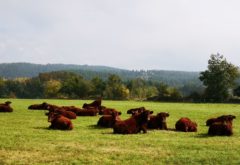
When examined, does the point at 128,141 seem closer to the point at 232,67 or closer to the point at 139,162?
the point at 139,162

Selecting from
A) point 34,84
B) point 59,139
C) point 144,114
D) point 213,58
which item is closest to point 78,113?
point 144,114

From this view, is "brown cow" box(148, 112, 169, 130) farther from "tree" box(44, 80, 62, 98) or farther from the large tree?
"tree" box(44, 80, 62, 98)

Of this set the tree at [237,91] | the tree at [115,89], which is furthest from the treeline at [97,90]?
the tree at [237,91]

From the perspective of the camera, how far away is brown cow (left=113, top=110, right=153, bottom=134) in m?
22.0

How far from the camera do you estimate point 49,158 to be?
15.0 m

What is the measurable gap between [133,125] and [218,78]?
261ft

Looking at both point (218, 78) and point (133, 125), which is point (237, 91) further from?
point (133, 125)

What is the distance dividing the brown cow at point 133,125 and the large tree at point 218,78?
73.0 meters

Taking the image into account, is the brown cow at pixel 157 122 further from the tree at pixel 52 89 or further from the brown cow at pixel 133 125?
the tree at pixel 52 89

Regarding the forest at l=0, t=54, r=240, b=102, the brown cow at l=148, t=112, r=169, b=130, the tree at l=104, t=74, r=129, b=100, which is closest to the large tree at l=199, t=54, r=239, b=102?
the forest at l=0, t=54, r=240, b=102

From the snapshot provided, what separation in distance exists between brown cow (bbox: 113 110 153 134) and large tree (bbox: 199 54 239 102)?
7301 centimetres

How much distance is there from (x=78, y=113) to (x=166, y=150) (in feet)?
57.2

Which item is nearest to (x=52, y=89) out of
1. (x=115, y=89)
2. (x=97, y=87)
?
(x=97, y=87)

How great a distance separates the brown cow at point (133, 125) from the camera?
72.2 feet
